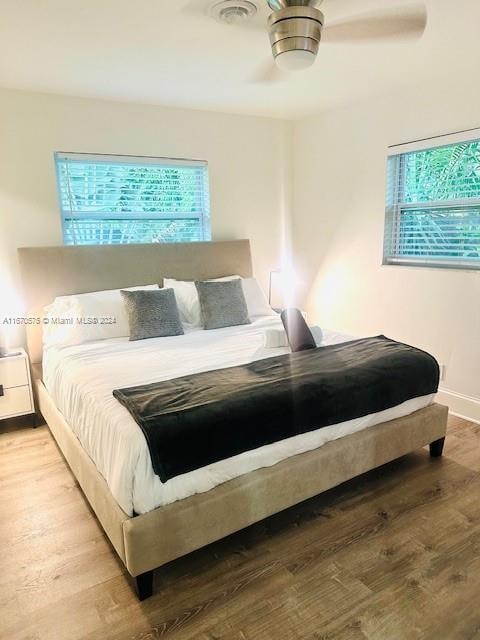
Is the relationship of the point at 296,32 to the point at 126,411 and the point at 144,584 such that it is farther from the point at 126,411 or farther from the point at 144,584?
the point at 144,584

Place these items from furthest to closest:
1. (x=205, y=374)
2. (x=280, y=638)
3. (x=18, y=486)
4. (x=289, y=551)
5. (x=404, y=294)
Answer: (x=404, y=294), (x=18, y=486), (x=205, y=374), (x=289, y=551), (x=280, y=638)

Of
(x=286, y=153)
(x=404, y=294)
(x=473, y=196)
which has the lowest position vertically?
(x=404, y=294)

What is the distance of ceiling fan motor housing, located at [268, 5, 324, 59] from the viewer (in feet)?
6.21

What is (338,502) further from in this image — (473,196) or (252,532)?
(473,196)

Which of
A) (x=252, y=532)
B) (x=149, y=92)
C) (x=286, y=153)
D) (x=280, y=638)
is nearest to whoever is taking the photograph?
(x=280, y=638)

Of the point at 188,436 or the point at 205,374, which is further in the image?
the point at 205,374

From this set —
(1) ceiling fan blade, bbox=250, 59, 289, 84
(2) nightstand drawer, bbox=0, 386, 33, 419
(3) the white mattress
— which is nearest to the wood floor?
(3) the white mattress

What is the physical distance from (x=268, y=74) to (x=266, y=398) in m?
2.23

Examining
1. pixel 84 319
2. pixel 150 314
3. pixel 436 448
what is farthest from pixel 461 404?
pixel 84 319

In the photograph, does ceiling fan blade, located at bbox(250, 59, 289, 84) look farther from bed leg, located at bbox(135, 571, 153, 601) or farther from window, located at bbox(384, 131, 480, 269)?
bed leg, located at bbox(135, 571, 153, 601)

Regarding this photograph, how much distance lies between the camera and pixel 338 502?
2.33 meters

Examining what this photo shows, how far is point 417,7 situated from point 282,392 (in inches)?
75.1

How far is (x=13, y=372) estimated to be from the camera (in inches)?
121

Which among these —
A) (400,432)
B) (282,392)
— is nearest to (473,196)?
(400,432)
